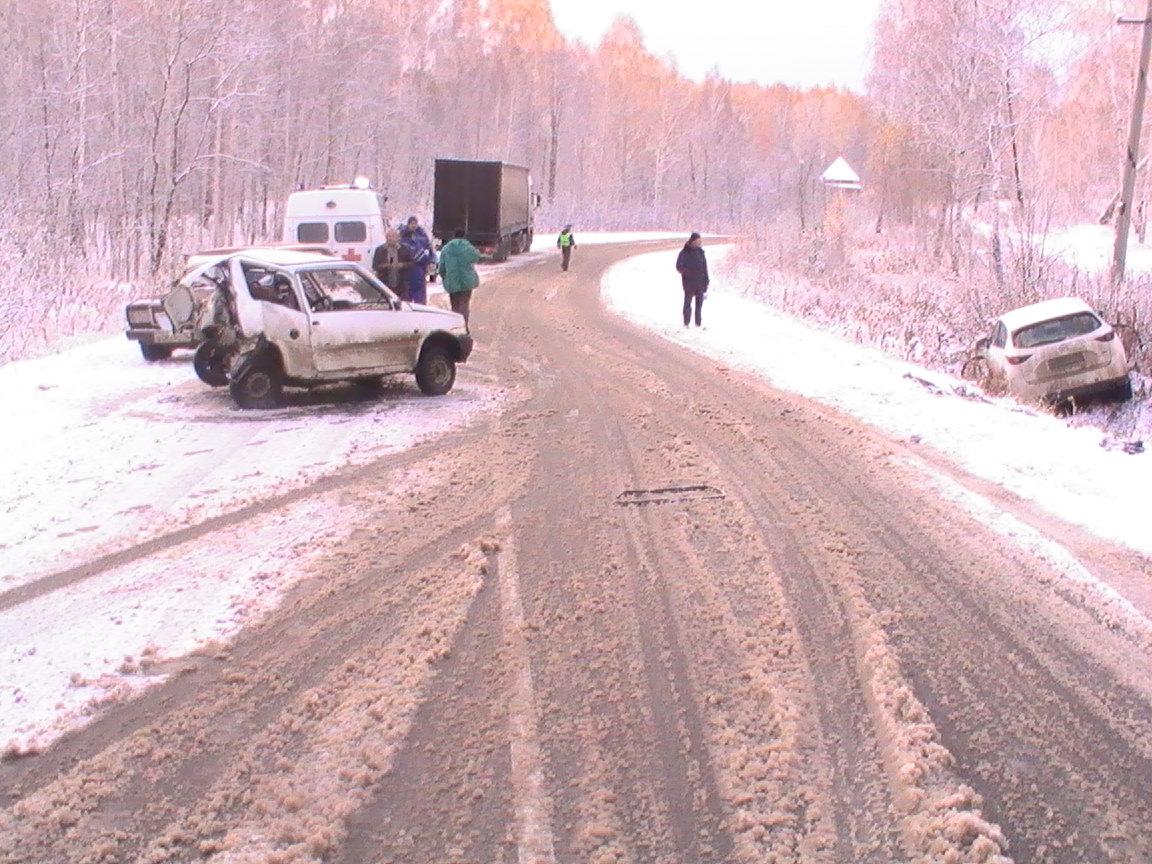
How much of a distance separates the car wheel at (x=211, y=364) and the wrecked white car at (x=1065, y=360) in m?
10.2

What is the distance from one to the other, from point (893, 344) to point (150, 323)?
12.6 metres

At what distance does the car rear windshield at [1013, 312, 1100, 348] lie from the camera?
1323 centimetres

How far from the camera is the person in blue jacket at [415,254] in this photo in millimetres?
15477

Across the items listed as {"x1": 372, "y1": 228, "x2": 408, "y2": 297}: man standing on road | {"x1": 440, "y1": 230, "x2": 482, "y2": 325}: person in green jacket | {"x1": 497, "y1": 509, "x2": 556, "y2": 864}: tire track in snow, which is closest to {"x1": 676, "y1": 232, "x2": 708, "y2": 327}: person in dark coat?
{"x1": 440, "y1": 230, "x2": 482, "y2": 325}: person in green jacket

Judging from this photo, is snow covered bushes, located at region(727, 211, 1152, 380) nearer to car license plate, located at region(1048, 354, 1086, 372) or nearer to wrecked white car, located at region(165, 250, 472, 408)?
car license plate, located at region(1048, 354, 1086, 372)

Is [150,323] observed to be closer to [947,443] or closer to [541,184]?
[947,443]

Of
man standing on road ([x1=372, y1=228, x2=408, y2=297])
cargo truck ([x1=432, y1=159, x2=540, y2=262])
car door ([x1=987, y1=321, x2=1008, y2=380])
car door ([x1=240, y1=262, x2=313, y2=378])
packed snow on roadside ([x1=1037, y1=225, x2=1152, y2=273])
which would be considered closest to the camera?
car door ([x1=240, y1=262, x2=313, y2=378])

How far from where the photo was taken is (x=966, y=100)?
3034 centimetres

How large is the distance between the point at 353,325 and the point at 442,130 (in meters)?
52.5

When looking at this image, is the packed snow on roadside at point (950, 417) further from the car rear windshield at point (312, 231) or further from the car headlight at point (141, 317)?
the car headlight at point (141, 317)

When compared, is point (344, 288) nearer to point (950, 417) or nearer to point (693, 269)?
point (950, 417)

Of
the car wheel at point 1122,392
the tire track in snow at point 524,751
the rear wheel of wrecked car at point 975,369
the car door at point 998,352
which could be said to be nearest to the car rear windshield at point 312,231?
the rear wheel of wrecked car at point 975,369

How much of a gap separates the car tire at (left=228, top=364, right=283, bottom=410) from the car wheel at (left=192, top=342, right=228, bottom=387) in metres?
1.07

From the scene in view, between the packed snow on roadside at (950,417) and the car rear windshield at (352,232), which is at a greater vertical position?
the car rear windshield at (352,232)
